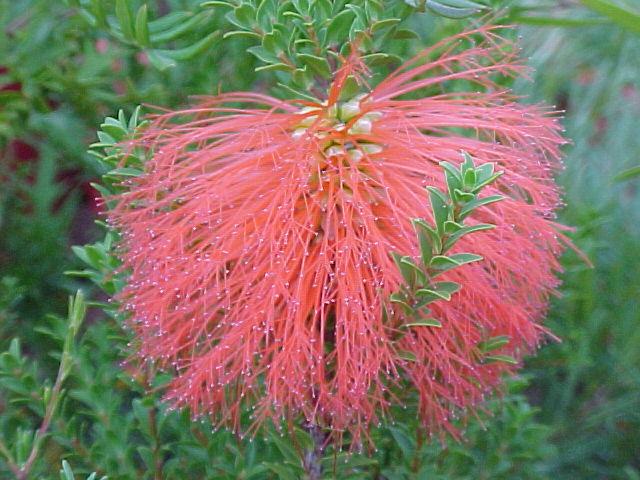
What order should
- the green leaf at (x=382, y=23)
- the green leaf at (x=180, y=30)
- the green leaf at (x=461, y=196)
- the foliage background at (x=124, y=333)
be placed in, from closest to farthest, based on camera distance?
1. the green leaf at (x=461, y=196)
2. the green leaf at (x=382, y=23)
3. the foliage background at (x=124, y=333)
4. the green leaf at (x=180, y=30)

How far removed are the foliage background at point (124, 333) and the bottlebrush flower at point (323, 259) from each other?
11 centimetres

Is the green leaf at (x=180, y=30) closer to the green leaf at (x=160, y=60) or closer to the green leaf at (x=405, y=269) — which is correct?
the green leaf at (x=160, y=60)

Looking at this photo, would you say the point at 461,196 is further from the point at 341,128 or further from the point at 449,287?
the point at 341,128

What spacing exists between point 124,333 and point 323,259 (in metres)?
0.36

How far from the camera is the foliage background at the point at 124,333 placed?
106 centimetres

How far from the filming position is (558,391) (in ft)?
5.02

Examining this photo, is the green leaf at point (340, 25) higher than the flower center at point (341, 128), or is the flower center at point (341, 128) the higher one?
the green leaf at point (340, 25)

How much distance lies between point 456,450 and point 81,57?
2.91 ft

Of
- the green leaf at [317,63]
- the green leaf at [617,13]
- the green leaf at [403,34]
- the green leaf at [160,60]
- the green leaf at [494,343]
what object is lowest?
the green leaf at [494,343]

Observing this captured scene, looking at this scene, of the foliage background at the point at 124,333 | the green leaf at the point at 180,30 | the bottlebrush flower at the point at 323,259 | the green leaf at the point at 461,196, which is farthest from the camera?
the green leaf at the point at 180,30

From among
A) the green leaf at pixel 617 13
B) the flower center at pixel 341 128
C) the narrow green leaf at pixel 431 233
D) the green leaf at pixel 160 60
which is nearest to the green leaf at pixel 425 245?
the narrow green leaf at pixel 431 233

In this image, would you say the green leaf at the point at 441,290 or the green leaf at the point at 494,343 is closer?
the green leaf at the point at 441,290

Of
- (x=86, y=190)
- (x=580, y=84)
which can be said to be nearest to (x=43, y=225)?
(x=86, y=190)

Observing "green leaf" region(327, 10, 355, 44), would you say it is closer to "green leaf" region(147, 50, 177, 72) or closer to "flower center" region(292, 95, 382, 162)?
"flower center" region(292, 95, 382, 162)
